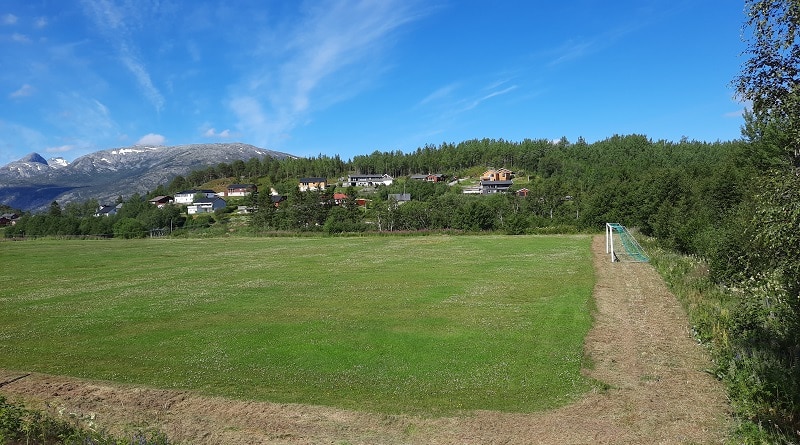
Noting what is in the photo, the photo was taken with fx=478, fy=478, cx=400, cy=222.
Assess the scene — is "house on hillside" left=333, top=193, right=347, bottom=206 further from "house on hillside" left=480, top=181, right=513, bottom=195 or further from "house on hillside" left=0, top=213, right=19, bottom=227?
"house on hillside" left=0, top=213, right=19, bottom=227

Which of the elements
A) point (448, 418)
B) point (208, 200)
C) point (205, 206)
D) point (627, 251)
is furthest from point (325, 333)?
point (208, 200)

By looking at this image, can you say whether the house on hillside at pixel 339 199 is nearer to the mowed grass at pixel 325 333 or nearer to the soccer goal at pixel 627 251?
the soccer goal at pixel 627 251

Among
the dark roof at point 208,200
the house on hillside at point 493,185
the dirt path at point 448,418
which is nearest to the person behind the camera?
the dirt path at point 448,418

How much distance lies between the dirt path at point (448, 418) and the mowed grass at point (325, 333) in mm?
625

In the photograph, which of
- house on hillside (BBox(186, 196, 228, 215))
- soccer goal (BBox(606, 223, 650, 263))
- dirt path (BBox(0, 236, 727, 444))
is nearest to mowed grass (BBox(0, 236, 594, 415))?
dirt path (BBox(0, 236, 727, 444))

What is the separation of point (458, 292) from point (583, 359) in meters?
12.5

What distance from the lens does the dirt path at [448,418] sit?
10586 mm

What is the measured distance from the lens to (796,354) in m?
14.3

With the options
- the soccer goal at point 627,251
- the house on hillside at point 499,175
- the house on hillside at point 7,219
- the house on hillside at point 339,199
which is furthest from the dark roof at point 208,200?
the soccer goal at point 627,251

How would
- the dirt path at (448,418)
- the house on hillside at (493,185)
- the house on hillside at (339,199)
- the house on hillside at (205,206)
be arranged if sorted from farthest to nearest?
the house on hillside at (205,206)
the house on hillside at (493,185)
the house on hillside at (339,199)
the dirt path at (448,418)

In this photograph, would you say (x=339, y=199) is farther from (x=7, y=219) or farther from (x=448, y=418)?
(x=448, y=418)

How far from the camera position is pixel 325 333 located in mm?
18922

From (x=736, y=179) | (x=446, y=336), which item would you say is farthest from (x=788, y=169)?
(x=736, y=179)

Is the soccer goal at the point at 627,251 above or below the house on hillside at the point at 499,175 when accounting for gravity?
below
